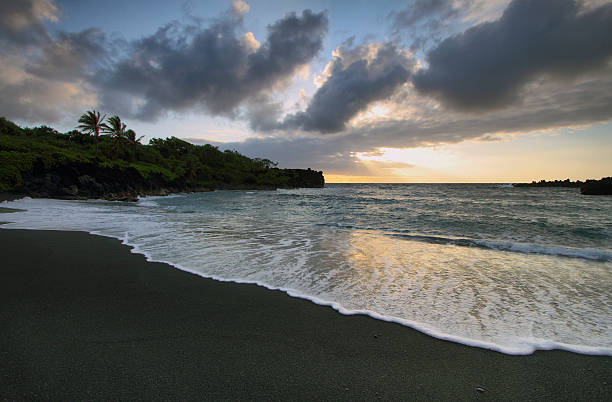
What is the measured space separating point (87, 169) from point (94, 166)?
161 centimetres

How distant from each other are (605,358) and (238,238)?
8380mm

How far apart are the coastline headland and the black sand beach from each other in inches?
1062

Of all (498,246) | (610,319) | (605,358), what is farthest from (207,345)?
(498,246)

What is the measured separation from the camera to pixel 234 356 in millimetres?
2475

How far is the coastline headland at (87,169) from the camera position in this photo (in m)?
25.5

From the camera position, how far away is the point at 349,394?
2.02 meters

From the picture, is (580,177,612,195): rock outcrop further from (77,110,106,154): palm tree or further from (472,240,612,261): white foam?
(77,110,106,154): palm tree

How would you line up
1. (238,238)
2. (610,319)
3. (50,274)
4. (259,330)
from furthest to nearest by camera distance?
(238,238)
(50,274)
(610,319)
(259,330)

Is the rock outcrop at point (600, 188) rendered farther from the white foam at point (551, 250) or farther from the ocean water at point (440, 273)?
the white foam at point (551, 250)

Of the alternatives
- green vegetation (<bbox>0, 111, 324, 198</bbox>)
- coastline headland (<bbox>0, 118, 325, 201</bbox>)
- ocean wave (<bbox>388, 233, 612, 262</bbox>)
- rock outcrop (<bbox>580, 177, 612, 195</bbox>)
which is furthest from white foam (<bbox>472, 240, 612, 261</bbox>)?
rock outcrop (<bbox>580, 177, 612, 195</bbox>)

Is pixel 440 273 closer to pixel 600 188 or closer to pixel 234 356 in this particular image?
pixel 234 356

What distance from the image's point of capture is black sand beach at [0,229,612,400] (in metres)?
2.04

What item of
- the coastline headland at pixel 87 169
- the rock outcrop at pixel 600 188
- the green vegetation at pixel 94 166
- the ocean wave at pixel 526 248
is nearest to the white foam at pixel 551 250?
the ocean wave at pixel 526 248

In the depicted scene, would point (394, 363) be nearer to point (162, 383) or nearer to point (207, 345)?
point (207, 345)
